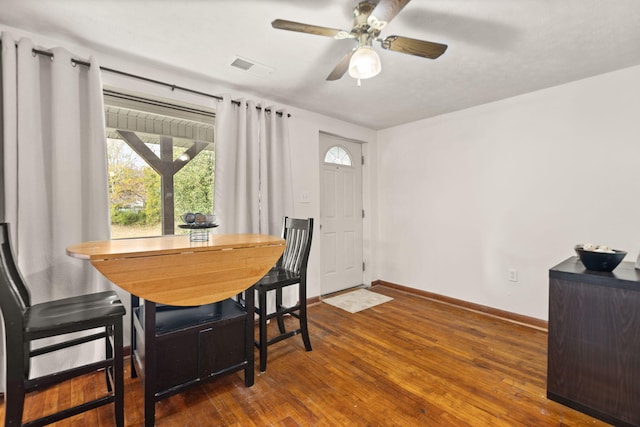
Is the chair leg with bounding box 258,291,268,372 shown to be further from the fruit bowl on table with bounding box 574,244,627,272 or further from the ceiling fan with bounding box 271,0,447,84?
the fruit bowl on table with bounding box 574,244,627,272

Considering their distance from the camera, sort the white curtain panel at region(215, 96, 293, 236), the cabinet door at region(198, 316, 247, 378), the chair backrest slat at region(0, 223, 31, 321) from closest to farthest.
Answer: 1. the chair backrest slat at region(0, 223, 31, 321)
2. the cabinet door at region(198, 316, 247, 378)
3. the white curtain panel at region(215, 96, 293, 236)

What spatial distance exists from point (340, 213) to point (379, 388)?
7.43 ft

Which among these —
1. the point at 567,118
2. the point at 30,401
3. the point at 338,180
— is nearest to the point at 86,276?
the point at 30,401

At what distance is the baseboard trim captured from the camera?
2.70 meters

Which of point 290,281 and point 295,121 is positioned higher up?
point 295,121

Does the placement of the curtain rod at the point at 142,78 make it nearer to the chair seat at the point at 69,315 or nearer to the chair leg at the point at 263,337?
the chair seat at the point at 69,315

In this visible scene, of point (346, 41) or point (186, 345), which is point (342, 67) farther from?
point (186, 345)

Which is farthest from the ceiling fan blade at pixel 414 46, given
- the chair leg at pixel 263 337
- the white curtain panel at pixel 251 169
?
the chair leg at pixel 263 337

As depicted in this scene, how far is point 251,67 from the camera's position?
2.24 metres

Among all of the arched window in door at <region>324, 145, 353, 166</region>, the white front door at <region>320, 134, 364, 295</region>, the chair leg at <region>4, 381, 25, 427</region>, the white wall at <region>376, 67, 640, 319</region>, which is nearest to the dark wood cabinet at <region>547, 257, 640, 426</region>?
the white wall at <region>376, 67, 640, 319</region>

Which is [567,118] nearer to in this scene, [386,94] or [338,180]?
[386,94]

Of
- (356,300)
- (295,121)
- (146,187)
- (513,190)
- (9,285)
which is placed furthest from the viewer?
(356,300)

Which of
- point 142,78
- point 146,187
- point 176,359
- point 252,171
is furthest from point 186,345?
point 142,78

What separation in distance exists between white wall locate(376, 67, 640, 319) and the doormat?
50cm
